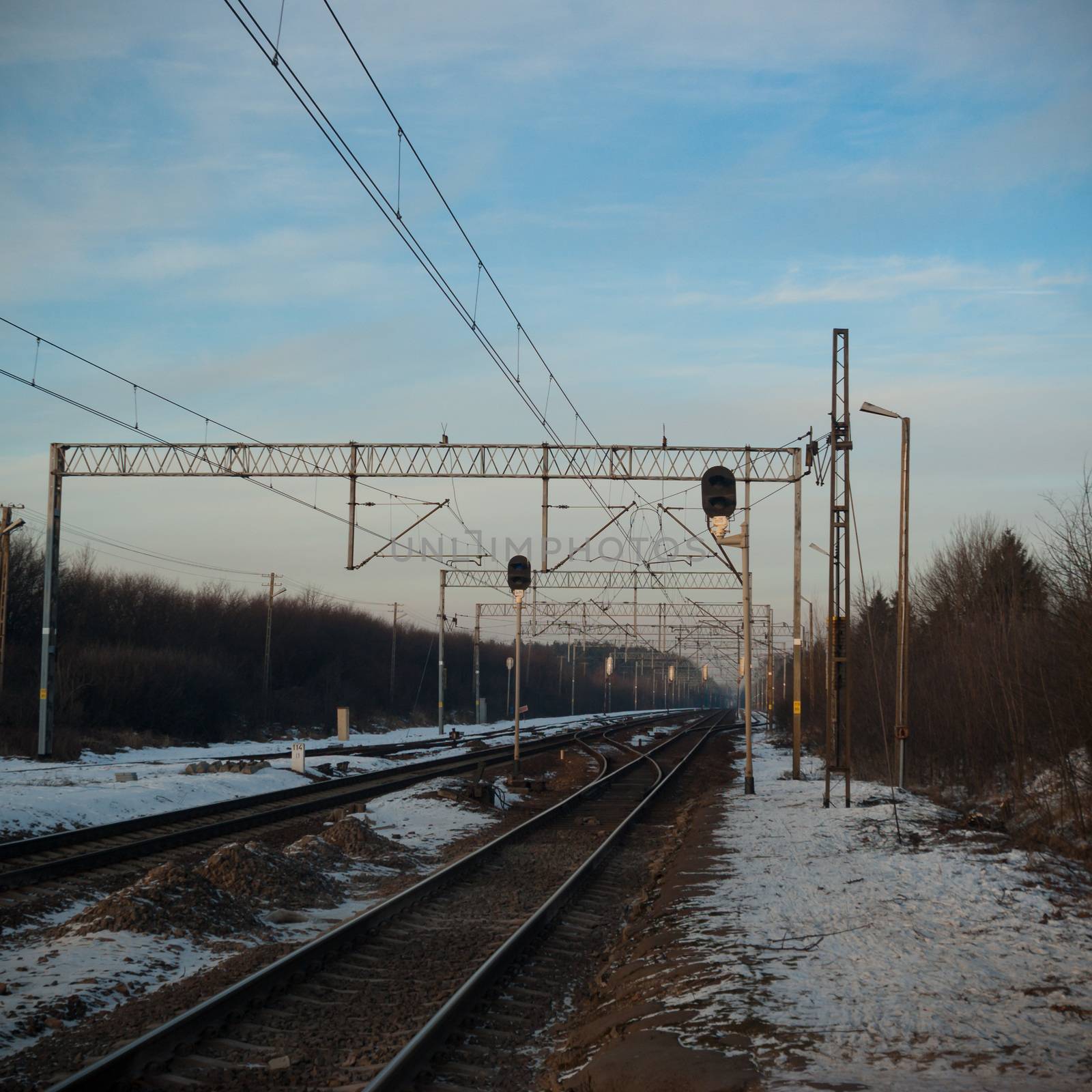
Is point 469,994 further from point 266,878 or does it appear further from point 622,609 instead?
point 622,609

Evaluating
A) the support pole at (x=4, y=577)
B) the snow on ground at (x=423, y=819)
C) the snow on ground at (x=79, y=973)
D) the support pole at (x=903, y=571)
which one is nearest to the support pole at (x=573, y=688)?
the support pole at (x=4, y=577)

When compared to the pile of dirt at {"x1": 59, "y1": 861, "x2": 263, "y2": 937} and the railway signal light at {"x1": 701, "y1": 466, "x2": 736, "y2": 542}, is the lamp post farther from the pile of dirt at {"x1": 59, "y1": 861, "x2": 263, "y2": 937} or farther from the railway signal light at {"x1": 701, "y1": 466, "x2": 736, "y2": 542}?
the pile of dirt at {"x1": 59, "y1": 861, "x2": 263, "y2": 937}

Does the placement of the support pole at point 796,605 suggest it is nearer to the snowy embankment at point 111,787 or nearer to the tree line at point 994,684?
the tree line at point 994,684

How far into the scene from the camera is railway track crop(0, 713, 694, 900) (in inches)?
508

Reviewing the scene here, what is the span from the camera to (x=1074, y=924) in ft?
31.3

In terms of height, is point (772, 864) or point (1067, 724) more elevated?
point (1067, 724)

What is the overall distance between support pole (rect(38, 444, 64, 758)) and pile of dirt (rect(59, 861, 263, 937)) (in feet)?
67.6

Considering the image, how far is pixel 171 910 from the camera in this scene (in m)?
9.98

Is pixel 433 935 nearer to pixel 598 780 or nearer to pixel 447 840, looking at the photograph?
pixel 447 840

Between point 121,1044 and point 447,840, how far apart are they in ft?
35.6

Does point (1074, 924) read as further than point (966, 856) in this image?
No

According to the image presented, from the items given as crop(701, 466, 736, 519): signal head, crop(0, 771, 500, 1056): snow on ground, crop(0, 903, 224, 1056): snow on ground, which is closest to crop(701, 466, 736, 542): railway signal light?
crop(701, 466, 736, 519): signal head

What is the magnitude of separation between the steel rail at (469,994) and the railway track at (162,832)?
5.68 m

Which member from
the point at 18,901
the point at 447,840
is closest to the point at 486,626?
the point at 447,840
